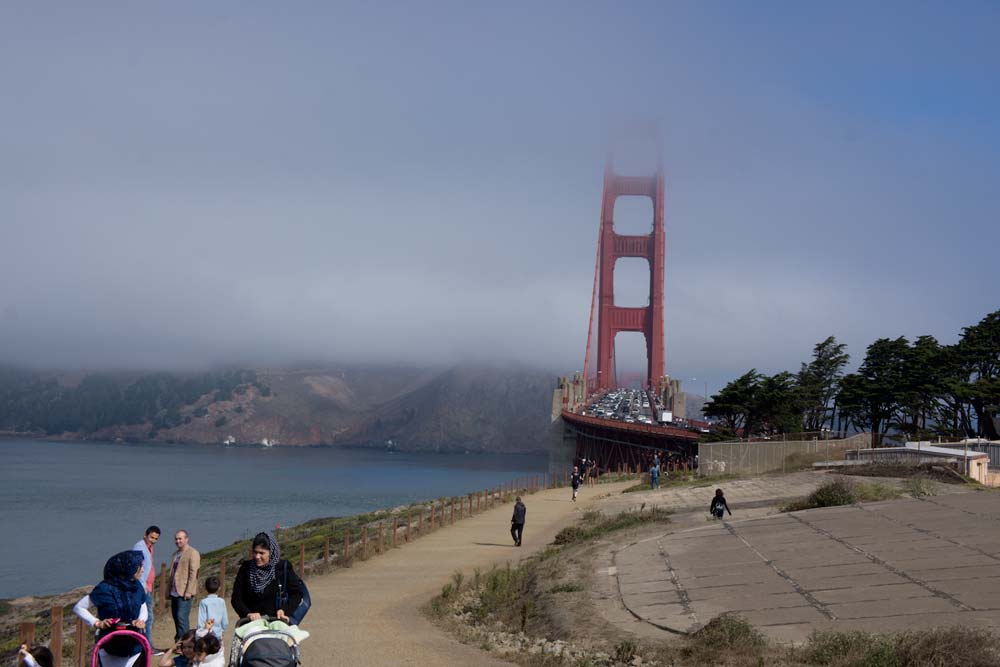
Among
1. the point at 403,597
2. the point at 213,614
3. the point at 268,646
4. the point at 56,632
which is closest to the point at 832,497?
the point at 403,597

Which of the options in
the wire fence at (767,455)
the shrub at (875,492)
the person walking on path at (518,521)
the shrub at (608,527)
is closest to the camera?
the shrub at (875,492)

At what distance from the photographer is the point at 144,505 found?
72.4 meters

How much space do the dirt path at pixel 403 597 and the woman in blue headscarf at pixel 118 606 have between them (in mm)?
3445

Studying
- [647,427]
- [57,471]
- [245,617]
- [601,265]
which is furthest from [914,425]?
[57,471]

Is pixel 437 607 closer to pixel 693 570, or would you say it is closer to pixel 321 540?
pixel 693 570

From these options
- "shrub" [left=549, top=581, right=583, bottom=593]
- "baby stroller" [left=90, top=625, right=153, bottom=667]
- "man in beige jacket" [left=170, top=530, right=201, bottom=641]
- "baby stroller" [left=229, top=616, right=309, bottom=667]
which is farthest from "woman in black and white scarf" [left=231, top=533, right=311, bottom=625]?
"shrub" [left=549, top=581, right=583, bottom=593]

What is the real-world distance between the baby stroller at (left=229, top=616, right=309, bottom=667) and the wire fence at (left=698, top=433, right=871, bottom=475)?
93.6 feet

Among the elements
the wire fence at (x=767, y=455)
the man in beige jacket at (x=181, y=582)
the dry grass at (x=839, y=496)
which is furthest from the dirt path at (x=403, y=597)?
the wire fence at (x=767, y=455)

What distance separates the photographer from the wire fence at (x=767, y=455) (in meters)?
34.3

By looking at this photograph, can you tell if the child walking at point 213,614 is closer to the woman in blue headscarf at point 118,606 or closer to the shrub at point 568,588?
the woman in blue headscarf at point 118,606

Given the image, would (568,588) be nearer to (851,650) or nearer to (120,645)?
(851,650)

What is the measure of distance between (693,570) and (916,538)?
3348 mm

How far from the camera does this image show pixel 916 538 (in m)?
14.8

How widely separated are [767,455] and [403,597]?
74.1 feet
